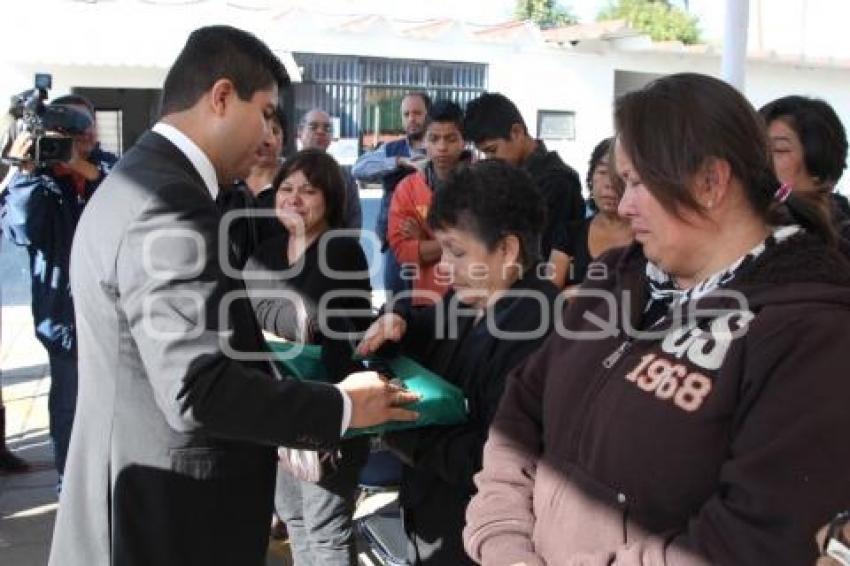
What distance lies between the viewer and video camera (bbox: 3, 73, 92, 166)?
3.69 metres

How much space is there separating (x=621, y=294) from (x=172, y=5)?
9546 mm

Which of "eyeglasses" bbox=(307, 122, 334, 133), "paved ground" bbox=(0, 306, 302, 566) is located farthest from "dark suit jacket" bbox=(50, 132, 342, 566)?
"eyeglasses" bbox=(307, 122, 334, 133)

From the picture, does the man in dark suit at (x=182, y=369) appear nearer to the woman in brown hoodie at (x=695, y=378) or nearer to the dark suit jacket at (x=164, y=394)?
the dark suit jacket at (x=164, y=394)

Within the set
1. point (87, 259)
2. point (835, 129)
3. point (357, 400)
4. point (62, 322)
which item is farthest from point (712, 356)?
point (62, 322)

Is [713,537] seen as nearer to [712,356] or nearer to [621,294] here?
[712,356]

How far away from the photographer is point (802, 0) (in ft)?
73.1

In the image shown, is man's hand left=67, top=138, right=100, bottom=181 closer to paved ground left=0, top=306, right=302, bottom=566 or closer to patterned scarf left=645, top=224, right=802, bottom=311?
paved ground left=0, top=306, right=302, bottom=566

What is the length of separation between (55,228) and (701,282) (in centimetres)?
332

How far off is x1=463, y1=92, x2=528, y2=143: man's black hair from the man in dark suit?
7.24 feet

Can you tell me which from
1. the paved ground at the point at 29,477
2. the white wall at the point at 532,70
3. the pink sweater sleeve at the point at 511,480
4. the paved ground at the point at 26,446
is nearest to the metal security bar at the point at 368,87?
the white wall at the point at 532,70

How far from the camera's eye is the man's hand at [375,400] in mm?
1787

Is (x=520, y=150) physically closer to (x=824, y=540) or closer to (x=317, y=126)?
(x=317, y=126)

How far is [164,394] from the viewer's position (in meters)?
1.59

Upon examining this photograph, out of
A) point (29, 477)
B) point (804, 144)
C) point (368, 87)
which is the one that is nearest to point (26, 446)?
point (29, 477)
